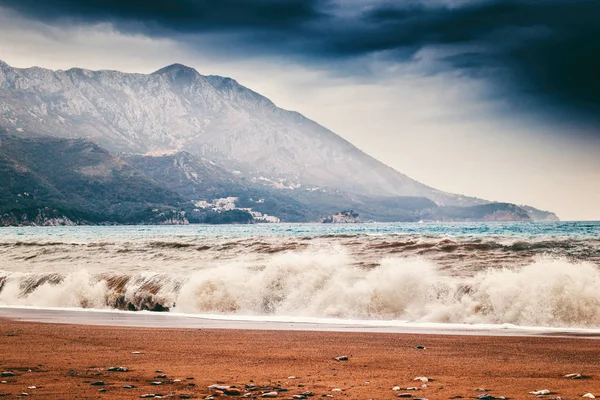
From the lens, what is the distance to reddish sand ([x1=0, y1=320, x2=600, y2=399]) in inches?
332

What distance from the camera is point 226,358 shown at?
11.0 meters

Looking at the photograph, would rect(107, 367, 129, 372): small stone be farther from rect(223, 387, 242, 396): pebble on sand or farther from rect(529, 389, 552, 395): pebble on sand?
rect(529, 389, 552, 395): pebble on sand

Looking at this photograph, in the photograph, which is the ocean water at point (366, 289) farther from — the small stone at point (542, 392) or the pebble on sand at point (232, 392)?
the pebble on sand at point (232, 392)

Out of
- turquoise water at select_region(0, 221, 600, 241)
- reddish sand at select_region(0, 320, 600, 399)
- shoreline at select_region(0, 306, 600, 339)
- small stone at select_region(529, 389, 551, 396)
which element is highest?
Answer: turquoise water at select_region(0, 221, 600, 241)

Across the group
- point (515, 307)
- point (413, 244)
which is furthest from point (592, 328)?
point (413, 244)

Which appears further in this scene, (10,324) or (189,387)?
(10,324)

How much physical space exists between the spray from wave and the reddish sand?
4.22 meters

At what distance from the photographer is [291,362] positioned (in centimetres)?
1061

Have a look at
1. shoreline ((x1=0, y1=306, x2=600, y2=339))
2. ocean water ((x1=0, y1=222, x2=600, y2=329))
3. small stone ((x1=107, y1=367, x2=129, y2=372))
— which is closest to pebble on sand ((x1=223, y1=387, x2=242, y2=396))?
small stone ((x1=107, y1=367, x2=129, y2=372))

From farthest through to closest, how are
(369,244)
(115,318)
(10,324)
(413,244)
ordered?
1. (369,244)
2. (413,244)
3. (115,318)
4. (10,324)

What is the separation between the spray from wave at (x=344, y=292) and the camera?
57.4 ft

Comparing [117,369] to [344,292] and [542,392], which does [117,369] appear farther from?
[344,292]

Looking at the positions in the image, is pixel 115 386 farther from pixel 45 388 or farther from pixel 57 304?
pixel 57 304

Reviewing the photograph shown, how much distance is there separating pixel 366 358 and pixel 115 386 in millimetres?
4151
